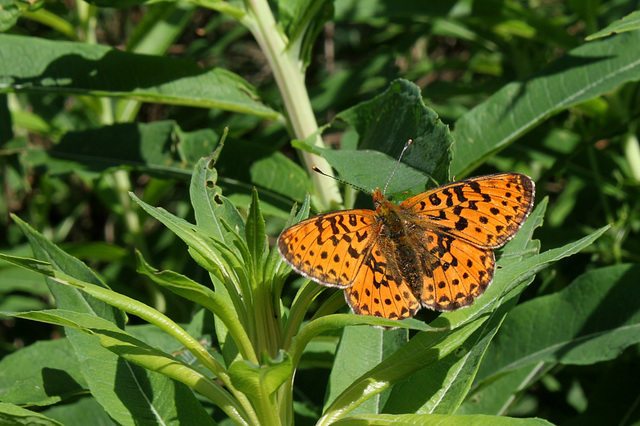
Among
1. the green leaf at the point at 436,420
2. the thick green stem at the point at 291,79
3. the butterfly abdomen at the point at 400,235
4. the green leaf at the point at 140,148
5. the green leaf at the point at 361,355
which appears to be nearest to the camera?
the green leaf at the point at 436,420

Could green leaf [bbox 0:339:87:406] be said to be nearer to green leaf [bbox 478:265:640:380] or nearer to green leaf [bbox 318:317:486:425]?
green leaf [bbox 318:317:486:425]

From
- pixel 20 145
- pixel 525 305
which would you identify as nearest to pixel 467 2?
pixel 525 305

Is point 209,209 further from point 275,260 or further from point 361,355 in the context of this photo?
point 361,355

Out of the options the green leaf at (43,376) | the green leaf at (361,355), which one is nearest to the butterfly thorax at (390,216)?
the green leaf at (361,355)

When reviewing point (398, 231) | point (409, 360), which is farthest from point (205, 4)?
point (409, 360)

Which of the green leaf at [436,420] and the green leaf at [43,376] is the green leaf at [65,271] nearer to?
the green leaf at [43,376]

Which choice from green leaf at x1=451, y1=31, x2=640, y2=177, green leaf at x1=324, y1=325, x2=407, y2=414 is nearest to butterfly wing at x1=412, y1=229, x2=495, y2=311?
green leaf at x1=324, y1=325, x2=407, y2=414

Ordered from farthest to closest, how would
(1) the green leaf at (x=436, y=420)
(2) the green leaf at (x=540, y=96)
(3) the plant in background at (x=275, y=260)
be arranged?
(2) the green leaf at (x=540, y=96) → (3) the plant in background at (x=275, y=260) → (1) the green leaf at (x=436, y=420)
